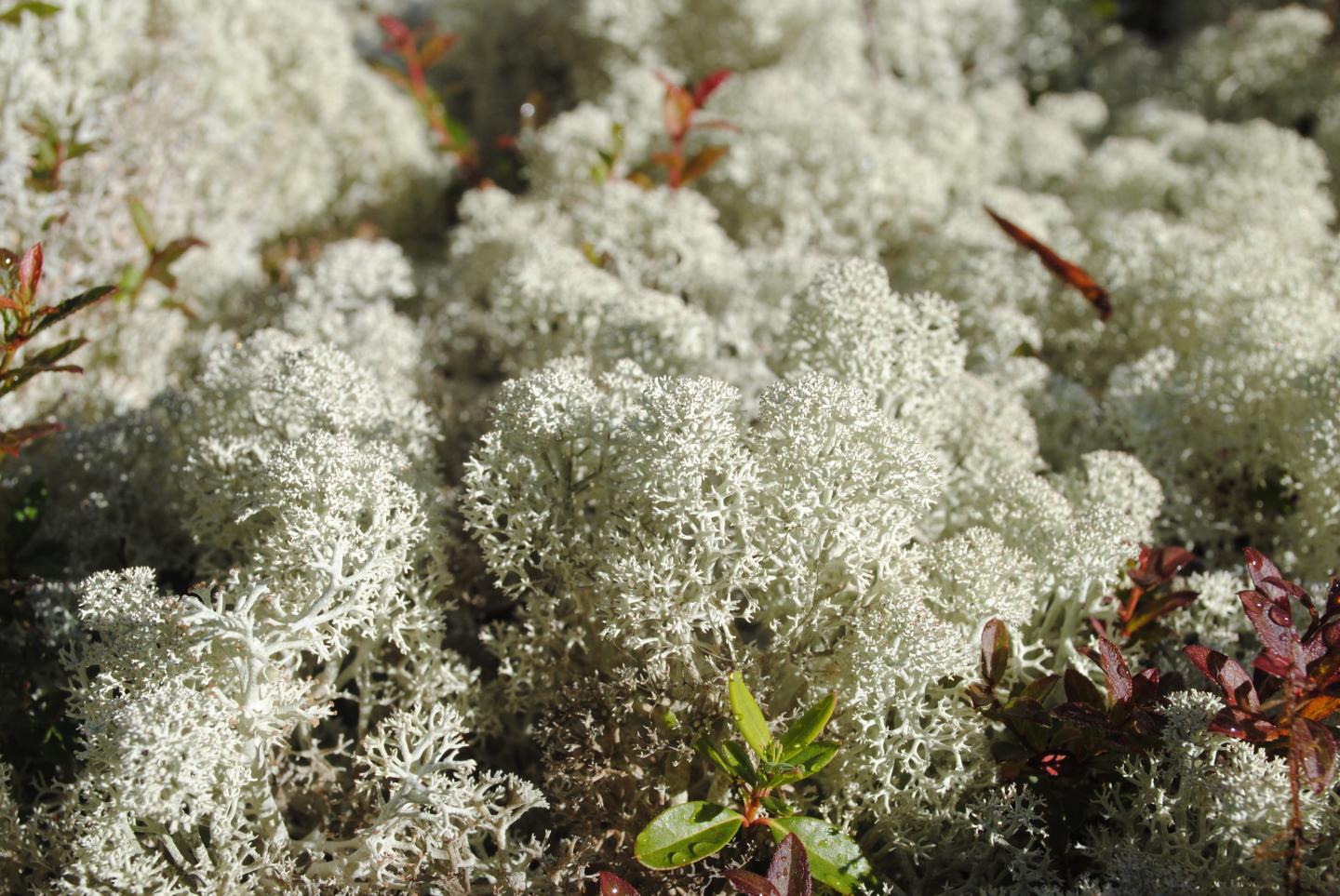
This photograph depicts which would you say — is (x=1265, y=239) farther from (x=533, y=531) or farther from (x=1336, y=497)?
(x=533, y=531)

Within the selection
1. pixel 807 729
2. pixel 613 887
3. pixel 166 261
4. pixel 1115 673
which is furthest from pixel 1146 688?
pixel 166 261

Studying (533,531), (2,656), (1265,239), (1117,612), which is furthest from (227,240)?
(1265,239)

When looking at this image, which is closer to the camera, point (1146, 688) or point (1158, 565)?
point (1146, 688)

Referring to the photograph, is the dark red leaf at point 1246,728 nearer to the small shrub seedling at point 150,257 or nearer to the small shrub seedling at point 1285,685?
the small shrub seedling at point 1285,685

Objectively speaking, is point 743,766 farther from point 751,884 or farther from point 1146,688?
point 1146,688

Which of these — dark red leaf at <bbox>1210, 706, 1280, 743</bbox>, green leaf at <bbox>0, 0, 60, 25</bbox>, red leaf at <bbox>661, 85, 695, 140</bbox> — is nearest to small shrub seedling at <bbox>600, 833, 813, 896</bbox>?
dark red leaf at <bbox>1210, 706, 1280, 743</bbox>

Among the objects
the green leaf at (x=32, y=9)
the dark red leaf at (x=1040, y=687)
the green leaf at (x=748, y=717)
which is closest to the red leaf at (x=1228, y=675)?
the dark red leaf at (x=1040, y=687)
